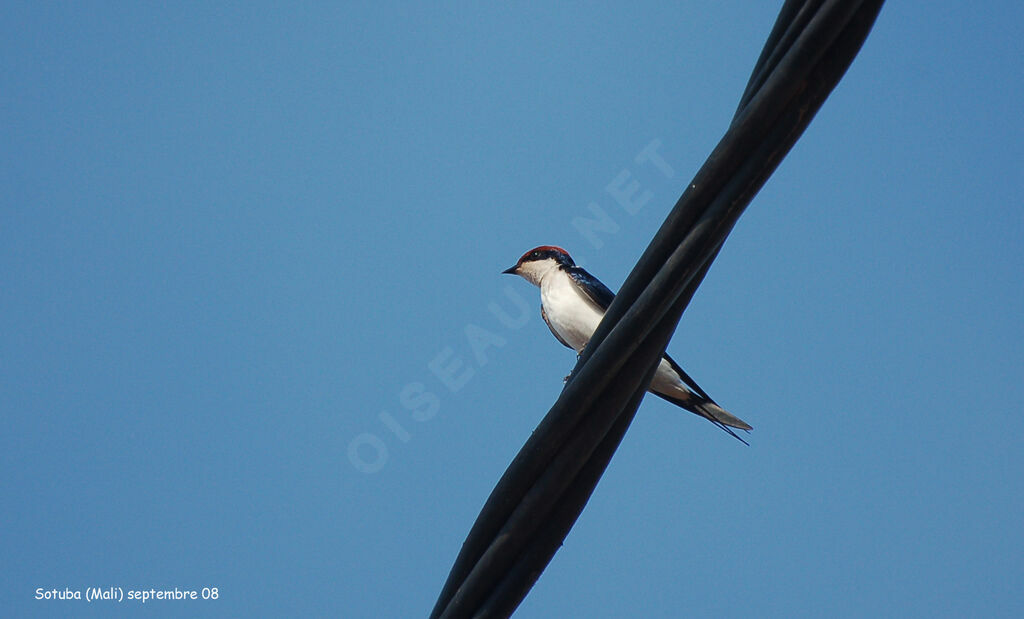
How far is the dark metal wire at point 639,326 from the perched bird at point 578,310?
3236 mm

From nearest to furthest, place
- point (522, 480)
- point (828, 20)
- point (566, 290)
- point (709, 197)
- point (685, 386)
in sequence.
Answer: point (828, 20) → point (709, 197) → point (522, 480) → point (685, 386) → point (566, 290)

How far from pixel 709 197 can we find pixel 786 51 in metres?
0.23

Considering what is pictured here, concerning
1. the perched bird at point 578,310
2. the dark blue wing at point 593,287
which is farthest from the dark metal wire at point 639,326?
the dark blue wing at point 593,287

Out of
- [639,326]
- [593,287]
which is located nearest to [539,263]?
[593,287]

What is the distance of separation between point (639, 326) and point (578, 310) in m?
4.44

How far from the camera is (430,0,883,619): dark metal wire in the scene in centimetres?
140

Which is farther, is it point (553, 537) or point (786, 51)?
point (553, 537)

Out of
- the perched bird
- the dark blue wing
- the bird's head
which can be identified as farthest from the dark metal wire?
the bird's head

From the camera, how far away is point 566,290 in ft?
20.0

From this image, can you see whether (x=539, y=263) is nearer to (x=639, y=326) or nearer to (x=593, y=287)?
(x=593, y=287)

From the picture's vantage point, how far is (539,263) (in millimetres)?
6645

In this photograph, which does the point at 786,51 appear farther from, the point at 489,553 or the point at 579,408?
the point at 489,553

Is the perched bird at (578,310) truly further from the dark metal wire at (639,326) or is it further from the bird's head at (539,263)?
the dark metal wire at (639,326)

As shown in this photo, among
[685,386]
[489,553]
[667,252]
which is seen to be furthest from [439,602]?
[685,386]
